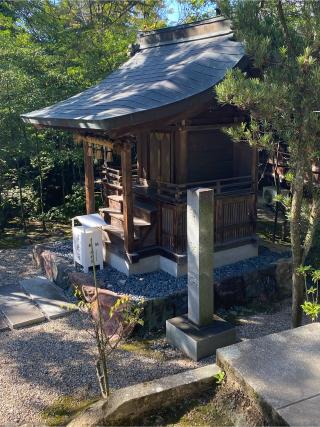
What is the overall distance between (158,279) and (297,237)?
2.83 metres

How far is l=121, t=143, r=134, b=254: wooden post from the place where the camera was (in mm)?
6703

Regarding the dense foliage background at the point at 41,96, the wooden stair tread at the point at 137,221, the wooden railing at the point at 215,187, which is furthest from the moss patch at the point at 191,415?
the dense foliage background at the point at 41,96

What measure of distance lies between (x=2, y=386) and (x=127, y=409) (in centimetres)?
211

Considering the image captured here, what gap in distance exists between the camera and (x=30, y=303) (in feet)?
23.0

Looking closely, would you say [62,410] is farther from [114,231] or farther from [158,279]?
[114,231]

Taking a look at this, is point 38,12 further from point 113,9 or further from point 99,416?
point 99,416

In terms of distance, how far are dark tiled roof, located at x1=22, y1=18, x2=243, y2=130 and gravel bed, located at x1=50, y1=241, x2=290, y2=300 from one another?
2628 mm

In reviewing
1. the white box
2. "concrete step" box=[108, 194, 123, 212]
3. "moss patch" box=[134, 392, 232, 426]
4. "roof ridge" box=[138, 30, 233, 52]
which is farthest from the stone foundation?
"roof ridge" box=[138, 30, 233, 52]

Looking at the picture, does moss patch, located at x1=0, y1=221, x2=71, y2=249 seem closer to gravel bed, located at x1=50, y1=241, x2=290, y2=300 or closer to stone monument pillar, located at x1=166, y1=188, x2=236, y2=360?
gravel bed, located at x1=50, y1=241, x2=290, y2=300

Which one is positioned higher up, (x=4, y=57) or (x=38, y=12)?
(x=38, y=12)

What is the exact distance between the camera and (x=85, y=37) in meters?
13.7

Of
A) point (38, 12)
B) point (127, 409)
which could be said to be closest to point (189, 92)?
point (127, 409)

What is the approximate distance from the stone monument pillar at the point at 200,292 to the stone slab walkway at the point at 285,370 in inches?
51.0

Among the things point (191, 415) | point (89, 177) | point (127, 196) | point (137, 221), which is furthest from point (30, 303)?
point (191, 415)
